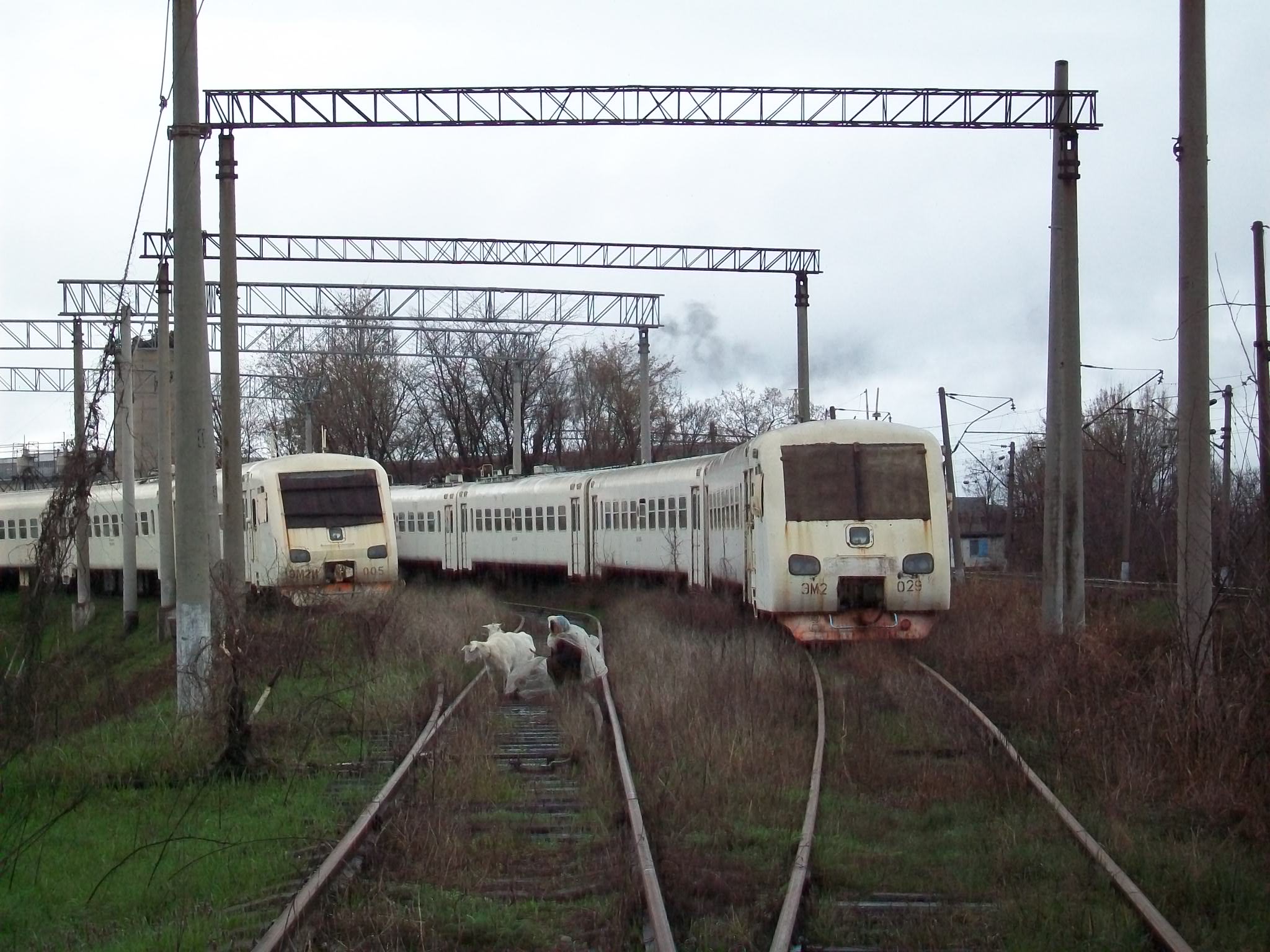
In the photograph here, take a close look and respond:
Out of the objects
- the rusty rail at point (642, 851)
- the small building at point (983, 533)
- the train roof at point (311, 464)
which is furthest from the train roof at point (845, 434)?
the small building at point (983, 533)

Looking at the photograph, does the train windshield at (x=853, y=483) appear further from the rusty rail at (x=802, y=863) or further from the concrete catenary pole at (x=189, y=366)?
the concrete catenary pole at (x=189, y=366)

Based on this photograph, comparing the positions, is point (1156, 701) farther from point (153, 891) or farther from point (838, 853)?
point (153, 891)

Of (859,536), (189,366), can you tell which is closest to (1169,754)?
(859,536)

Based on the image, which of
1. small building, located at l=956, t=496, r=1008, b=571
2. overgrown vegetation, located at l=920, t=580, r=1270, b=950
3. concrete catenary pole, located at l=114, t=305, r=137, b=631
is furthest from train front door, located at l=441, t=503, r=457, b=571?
small building, located at l=956, t=496, r=1008, b=571

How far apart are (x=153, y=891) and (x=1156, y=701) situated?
6.72 metres

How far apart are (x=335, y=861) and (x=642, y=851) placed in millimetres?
1455

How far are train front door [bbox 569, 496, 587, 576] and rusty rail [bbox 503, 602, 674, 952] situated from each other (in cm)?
1918

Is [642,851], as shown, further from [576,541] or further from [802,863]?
[576,541]

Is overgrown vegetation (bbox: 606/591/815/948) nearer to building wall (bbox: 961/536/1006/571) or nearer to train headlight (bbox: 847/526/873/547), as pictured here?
train headlight (bbox: 847/526/873/547)

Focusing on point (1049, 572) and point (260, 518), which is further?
point (260, 518)

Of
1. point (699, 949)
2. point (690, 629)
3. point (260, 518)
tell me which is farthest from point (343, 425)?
point (699, 949)

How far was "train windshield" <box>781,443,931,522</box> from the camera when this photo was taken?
56.2 feet

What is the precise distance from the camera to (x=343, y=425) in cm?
5522

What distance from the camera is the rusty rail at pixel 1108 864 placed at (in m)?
6.09
